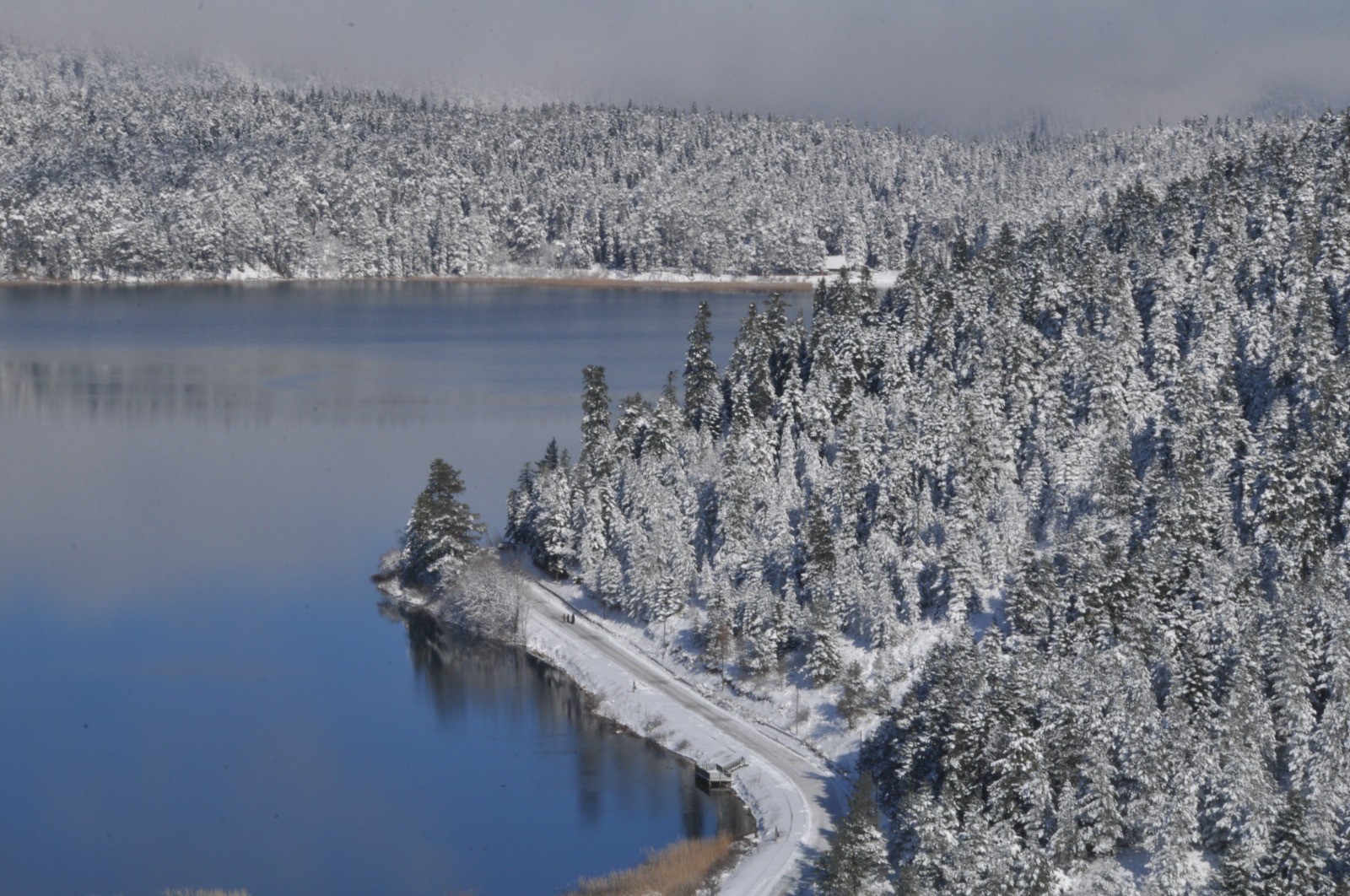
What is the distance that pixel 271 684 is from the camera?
65.9 m

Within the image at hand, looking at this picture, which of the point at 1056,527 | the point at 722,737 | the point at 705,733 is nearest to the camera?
the point at 722,737

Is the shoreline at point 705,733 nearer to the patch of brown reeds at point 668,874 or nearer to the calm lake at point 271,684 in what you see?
the patch of brown reeds at point 668,874

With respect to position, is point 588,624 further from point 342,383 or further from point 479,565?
point 342,383

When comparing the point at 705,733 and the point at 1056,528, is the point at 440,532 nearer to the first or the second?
the point at 705,733

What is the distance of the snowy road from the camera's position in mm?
48062

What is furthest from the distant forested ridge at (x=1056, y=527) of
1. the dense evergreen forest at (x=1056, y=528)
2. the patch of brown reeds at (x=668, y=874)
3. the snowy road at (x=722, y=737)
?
the patch of brown reeds at (x=668, y=874)

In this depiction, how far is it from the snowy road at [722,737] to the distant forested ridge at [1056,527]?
269 cm

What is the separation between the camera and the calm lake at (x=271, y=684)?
50.3m

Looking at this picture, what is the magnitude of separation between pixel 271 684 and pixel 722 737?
22.8 meters

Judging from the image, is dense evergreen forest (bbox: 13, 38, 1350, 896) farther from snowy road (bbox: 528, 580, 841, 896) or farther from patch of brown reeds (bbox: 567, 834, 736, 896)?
patch of brown reeds (bbox: 567, 834, 736, 896)

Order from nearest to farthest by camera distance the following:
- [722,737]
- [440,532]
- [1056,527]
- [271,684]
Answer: [722,737], [271,684], [1056,527], [440,532]

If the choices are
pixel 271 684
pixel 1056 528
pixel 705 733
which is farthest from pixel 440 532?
pixel 1056 528

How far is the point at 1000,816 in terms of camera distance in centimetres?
4678

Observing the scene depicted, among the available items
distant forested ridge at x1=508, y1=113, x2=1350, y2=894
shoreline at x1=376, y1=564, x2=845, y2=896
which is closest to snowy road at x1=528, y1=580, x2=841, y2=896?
shoreline at x1=376, y1=564, x2=845, y2=896
